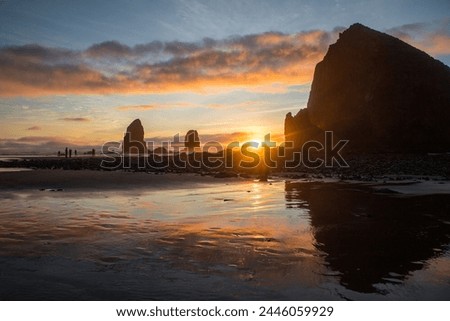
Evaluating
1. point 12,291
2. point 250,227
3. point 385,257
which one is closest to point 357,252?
point 385,257

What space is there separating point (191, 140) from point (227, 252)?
10211cm

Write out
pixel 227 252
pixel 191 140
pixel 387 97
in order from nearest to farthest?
pixel 227 252
pixel 387 97
pixel 191 140

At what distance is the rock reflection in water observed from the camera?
4320 millimetres

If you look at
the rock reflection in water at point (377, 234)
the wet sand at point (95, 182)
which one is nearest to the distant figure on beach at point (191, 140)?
the wet sand at point (95, 182)

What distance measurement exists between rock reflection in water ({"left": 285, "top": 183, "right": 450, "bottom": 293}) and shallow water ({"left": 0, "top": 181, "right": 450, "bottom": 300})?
21mm

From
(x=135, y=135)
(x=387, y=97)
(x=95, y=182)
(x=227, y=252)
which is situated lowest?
(x=227, y=252)

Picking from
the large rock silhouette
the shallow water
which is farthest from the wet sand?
the large rock silhouette

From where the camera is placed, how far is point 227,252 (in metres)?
5.21

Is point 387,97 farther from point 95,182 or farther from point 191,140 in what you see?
point 191,140

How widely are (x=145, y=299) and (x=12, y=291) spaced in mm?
1455

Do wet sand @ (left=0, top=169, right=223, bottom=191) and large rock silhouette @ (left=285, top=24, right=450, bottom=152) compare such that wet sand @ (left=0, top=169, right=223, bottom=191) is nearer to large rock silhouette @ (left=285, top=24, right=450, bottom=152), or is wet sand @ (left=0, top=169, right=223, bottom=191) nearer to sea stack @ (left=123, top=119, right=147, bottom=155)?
large rock silhouette @ (left=285, top=24, right=450, bottom=152)

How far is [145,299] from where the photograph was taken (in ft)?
11.6

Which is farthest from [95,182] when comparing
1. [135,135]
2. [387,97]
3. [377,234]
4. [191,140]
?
[135,135]
